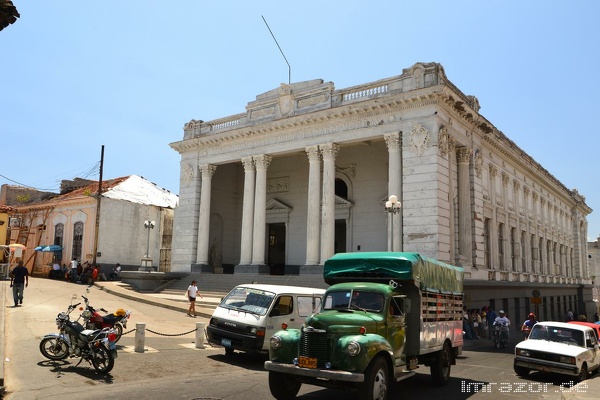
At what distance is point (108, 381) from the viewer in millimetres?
9383

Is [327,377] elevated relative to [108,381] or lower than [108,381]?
elevated

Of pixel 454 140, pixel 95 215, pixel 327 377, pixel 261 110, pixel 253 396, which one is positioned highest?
pixel 261 110

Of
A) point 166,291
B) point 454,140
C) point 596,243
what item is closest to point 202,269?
point 166,291

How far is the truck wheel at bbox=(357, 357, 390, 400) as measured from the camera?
745 centimetres

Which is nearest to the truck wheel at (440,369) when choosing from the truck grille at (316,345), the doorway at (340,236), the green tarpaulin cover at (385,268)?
the green tarpaulin cover at (385,268)

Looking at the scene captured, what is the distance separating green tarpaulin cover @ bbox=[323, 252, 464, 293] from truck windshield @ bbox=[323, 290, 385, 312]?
0.78m

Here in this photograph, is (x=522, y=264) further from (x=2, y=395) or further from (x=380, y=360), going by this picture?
(x=2, y=395)

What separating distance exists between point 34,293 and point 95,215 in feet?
45.3

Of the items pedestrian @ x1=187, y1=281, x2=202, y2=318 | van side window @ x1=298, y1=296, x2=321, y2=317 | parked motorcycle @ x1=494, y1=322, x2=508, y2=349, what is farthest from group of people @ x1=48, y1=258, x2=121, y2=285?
parked motorcycle @ x1=494, y1=322, x2=508, y2=349

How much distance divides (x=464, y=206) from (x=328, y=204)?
7495 mm

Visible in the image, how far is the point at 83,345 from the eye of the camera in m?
10.1

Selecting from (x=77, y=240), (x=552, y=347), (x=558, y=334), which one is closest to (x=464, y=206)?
(x=558, y=334)

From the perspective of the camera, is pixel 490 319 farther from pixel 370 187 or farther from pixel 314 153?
pixel 314 153

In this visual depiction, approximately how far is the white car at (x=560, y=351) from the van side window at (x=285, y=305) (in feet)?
20.1
